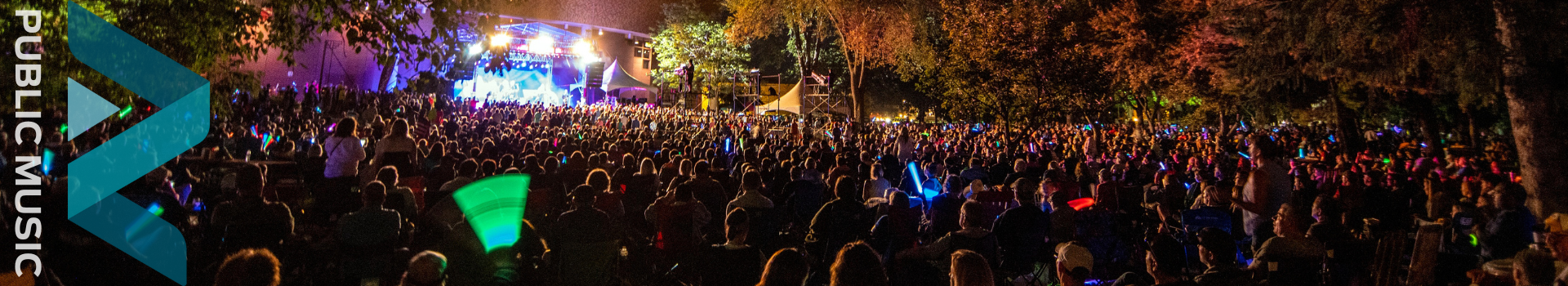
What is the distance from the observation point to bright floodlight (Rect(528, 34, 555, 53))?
45688 millimetres

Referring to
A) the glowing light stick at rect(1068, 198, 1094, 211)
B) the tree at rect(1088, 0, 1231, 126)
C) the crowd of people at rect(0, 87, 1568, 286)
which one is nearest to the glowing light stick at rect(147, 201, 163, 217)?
the crowd of people at rect(0, 87, 1568, 286)

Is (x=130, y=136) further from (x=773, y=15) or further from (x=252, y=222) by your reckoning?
(x=773, y=15)

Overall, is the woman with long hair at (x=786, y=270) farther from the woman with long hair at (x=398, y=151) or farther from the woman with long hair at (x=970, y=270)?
the woman with long hair at (x=398, y=151)

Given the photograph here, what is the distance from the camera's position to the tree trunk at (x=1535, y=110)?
923cm

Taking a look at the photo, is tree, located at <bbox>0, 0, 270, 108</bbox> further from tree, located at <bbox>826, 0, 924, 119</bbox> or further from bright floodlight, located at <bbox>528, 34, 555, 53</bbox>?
bright floodlight, located at <bbox>528, 34, 555, 53</bbox>

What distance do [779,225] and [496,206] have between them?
9.40ft

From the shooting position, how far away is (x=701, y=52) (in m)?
48.6

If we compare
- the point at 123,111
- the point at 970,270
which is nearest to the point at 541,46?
the point at 123,111

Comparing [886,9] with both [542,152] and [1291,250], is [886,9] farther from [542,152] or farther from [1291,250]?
[1291,250]

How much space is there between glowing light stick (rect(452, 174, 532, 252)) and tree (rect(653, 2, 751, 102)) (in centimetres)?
3846

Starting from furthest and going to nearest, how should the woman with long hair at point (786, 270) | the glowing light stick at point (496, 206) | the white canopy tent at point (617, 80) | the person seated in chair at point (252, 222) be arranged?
the white canopy tent at point (617, 80), the person seated in chair at point (252, 222), the glowing light stick at point (496, 206), the woman with long hair at point (786, 270)

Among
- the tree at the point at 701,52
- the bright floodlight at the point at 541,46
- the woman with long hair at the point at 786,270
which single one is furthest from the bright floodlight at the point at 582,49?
the woman with long hair at the point at 786,270

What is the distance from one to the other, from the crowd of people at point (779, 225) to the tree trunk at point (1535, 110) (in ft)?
1.62

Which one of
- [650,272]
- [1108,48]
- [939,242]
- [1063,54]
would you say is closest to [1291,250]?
[939,242]
